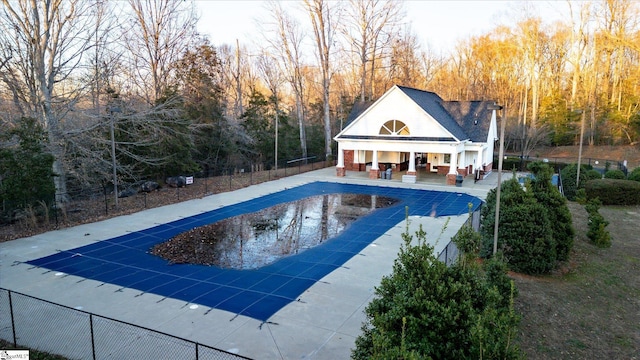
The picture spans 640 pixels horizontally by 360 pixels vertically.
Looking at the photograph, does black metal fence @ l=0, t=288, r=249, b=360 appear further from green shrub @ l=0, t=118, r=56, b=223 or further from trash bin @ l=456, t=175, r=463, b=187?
trash bin @ l=456, t=175, r=463, b=187

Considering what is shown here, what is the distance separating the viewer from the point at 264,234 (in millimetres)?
15289

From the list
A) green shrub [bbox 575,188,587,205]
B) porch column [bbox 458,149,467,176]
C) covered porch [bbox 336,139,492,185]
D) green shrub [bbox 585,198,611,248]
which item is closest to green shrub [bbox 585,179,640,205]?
green shrub [bbox 575,188,587,205]

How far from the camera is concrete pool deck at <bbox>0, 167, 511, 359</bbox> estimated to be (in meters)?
7.43

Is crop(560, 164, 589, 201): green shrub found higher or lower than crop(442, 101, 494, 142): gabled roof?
lower

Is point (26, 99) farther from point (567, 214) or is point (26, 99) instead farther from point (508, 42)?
point (508, 42)

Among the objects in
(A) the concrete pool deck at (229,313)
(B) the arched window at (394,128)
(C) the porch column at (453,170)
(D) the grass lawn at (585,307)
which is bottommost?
(D) the grass lawn at (585,307)

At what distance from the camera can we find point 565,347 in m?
7.43

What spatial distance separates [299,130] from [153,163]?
19520 millimetres

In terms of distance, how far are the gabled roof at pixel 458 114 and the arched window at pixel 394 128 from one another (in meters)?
1.89

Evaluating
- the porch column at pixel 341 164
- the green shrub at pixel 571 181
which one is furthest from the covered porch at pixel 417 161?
the green shrub at pixel 571 181

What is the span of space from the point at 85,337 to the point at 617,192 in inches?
969

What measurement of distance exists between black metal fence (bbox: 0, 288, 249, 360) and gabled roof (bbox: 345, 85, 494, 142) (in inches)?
910

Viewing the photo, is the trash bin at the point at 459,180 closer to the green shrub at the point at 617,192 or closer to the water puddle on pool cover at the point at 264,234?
the water puddle on pool cover at the point at 264,234

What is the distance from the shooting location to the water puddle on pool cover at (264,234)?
41.1 feet
